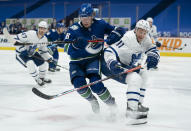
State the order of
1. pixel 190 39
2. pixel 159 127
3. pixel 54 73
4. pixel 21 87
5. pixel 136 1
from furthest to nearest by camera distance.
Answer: pixel 136 1 < pixel 190 39 < pixel 54 73 < pixel 21 87 < pixel 159 127

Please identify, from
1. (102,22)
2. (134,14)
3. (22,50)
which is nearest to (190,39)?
(134,14)

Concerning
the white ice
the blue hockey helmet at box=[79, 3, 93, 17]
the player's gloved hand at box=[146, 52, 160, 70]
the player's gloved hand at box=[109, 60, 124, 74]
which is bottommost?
the white ice

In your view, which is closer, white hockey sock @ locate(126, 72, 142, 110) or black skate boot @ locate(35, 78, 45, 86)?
white hockey sock @ locate(126, 72, 142, 110)

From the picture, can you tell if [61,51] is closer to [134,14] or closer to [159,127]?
[134,14]

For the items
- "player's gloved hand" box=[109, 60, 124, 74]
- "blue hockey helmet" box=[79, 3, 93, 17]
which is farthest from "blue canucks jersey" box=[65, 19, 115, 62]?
"player's gloved hand" box=[109, 60, 124, 74]

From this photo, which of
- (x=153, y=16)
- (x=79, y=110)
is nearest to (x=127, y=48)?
(x=79, y=110)

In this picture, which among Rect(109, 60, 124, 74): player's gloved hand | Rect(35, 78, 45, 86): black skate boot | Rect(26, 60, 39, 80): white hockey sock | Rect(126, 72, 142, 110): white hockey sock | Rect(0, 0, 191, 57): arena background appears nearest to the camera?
Rect(126, 72, 142, 110): white hockey sock

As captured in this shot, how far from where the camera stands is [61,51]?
11.7 meters

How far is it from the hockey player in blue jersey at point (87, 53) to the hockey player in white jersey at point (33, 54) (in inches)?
68.4

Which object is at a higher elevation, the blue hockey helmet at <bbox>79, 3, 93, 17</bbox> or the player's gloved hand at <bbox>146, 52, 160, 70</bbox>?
the blue hockey helmet at <bbox>79, 3, 93, 17</bbox>

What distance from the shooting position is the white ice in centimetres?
254

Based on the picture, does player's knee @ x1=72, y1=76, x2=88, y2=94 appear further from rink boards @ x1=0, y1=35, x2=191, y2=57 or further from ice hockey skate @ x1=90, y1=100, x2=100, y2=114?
rink boards @ x1=0, y1=35, x2=191, y2=57

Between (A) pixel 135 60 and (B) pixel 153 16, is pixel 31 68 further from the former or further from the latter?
(B) pixel 153 16

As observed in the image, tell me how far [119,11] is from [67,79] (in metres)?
5.90
